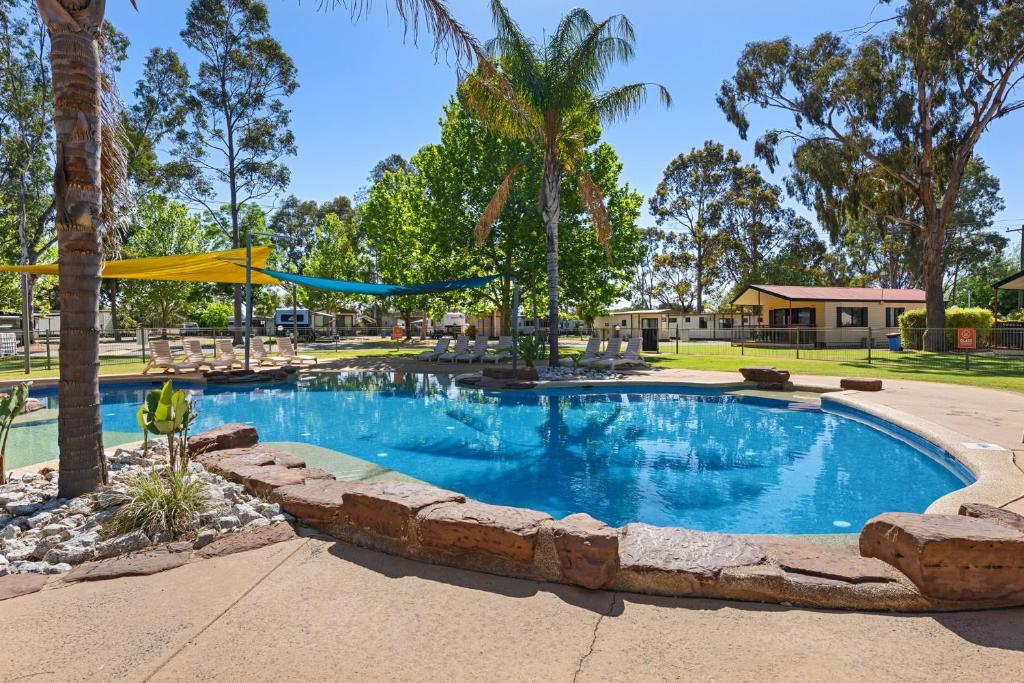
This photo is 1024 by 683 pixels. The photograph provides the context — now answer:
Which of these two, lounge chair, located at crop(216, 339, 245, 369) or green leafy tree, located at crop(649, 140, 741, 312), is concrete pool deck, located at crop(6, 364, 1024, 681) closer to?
lounge chair, located at crop(216, 339, 245, 369)

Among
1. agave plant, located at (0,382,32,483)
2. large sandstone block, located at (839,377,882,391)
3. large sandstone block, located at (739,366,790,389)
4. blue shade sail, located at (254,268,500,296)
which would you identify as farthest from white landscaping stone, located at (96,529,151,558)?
blue shade sail, located at (254,268,500,296)

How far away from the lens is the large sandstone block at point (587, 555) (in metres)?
2.72

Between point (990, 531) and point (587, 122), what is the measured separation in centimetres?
1470

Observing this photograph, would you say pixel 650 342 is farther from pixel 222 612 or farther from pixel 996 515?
pixel 222 612

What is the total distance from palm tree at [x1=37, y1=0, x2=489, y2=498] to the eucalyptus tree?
24.9 meters

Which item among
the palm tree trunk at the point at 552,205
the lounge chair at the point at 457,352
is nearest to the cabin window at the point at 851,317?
the palm tree trunk at the point at 552,205

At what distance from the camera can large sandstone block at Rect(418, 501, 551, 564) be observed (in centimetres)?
291

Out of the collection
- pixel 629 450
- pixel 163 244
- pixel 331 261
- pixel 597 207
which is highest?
pixel 163 244

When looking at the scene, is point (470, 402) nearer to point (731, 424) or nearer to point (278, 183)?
point (731, 424)

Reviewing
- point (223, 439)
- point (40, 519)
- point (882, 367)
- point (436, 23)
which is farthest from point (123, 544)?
point (882, 367)

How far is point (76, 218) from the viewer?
12.6 ft

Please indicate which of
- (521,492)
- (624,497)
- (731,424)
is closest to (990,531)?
(624,497)

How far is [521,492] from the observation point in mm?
5781

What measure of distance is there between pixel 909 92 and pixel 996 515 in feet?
81.6
